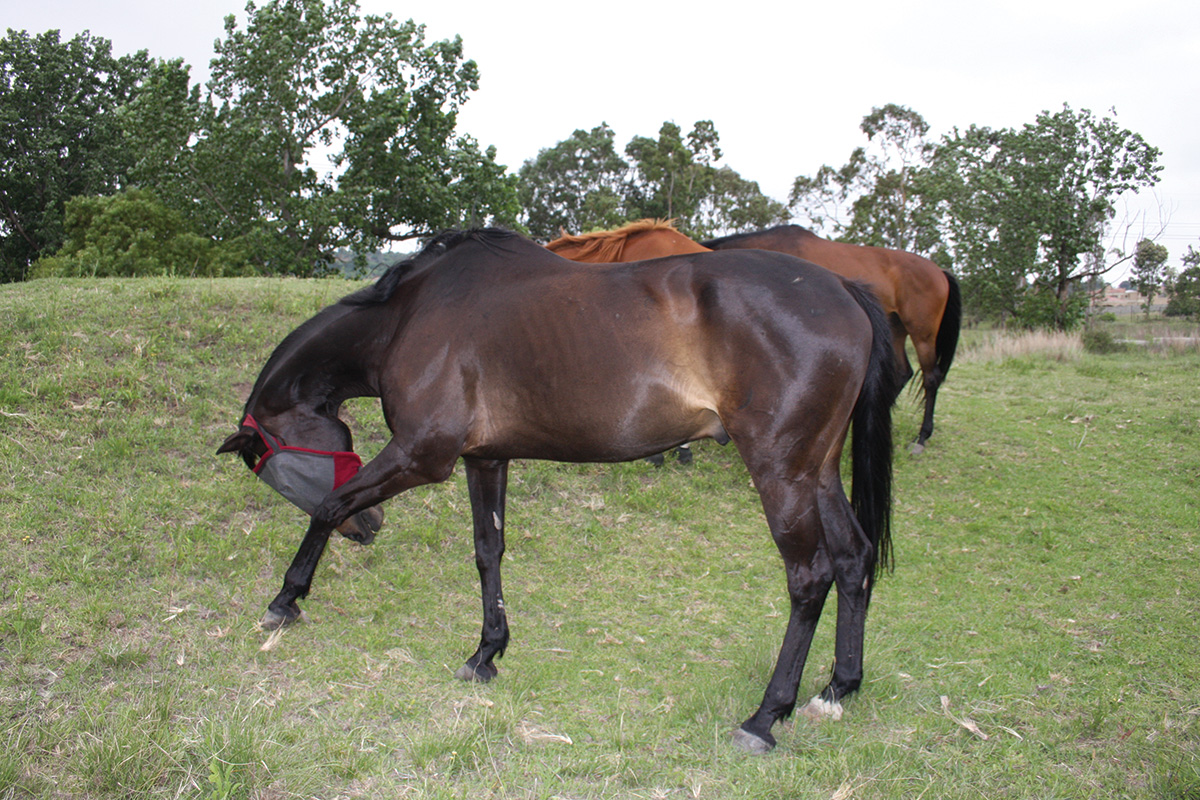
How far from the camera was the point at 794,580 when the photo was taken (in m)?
3.22

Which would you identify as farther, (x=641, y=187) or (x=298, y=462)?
(x=641, y=187)

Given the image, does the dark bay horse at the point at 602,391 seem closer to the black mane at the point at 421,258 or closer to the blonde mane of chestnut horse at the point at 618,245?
the black mane at the point at 421,258

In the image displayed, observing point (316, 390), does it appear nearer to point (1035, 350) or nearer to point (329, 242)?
point (1035, 350)

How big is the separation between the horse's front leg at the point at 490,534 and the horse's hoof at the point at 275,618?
102 cm

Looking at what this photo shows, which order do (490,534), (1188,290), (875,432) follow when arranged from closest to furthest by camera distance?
(875,432) → (490,534) → (1188,290)

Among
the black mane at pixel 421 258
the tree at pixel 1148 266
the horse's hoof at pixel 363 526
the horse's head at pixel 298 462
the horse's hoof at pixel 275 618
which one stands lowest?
the horse's hoof at pixel 275 618

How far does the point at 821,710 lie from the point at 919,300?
6.14 meters

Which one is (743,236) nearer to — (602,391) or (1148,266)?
(602,391)

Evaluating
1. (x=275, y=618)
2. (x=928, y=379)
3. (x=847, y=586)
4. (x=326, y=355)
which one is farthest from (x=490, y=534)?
(x=928, y=379)

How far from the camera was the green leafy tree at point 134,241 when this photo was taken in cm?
1478

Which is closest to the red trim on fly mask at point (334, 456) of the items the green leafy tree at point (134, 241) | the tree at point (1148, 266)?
the green leafy tree at point (134, 241)

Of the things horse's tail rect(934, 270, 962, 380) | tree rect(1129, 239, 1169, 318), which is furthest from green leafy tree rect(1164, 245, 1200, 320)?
horse's tail rect(934, 270, 962, 380)

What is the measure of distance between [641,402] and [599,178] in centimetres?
4444

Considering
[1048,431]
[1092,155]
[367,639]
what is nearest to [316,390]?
[367,639]
